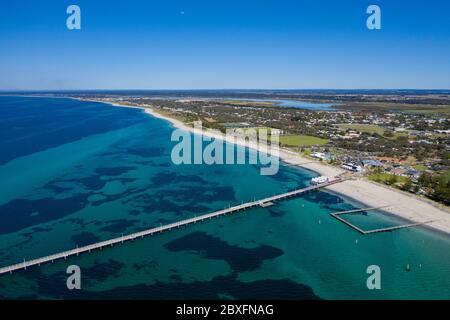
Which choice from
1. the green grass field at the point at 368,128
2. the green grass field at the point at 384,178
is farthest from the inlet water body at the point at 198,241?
the green grass field at the point at 368,128

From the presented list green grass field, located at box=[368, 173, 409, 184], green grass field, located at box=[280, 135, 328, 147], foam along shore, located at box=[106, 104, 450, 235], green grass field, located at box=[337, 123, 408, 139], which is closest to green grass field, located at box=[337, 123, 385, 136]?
green grass field, located at box=[337, 123, 408, 139]

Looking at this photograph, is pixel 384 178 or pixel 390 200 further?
pixel 384 178

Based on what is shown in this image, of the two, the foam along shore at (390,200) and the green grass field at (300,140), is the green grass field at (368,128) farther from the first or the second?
the foam along shore at (390,200)

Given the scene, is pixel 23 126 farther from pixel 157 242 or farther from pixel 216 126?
pixel 157 242

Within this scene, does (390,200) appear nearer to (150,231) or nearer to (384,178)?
(384,178)

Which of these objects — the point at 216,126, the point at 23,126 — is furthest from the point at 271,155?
the point at 23,126

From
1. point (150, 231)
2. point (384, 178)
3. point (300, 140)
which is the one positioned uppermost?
point (300, 140)

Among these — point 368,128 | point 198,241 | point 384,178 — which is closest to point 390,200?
point 384,178
